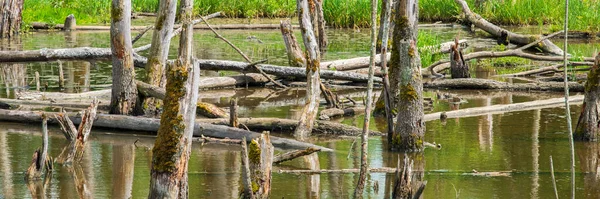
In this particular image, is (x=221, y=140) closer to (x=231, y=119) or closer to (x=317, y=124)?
(x=231, y=119)

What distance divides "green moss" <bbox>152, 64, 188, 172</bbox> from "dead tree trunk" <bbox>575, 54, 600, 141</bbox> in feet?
18.2

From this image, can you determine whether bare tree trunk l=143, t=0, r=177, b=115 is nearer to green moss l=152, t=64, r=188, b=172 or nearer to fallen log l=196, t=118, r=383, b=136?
fallen log l=196, t=118, r=383, b=136

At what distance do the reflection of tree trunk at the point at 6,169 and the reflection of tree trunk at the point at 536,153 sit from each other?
4.54 m

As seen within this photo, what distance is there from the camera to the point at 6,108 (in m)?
13.1

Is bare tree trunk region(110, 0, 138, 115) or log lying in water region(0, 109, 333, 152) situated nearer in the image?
log lying in water region(0, 109, 333, 152)

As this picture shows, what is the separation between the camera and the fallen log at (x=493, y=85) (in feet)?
51.8

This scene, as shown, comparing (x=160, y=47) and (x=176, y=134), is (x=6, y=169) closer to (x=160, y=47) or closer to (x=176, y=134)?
(x=176, y=134)

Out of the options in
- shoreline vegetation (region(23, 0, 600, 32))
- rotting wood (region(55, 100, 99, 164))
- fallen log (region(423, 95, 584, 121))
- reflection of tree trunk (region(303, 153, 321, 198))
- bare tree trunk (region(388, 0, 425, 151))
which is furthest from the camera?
shoreline vegetation (region(23, 0, 600, 32))

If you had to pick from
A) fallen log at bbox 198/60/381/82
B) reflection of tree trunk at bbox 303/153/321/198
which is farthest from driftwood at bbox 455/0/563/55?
reflection of tree trunk at bbox 303/153/321/198

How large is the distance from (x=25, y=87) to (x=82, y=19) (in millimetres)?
15675

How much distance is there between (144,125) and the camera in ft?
37.8

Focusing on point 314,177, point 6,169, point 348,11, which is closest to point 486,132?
point 314,177

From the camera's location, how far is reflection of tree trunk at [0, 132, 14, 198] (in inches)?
327

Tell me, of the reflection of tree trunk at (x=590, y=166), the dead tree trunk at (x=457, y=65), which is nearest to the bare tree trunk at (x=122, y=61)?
A: the reflection of tree trunk at (x=590, y=166)
